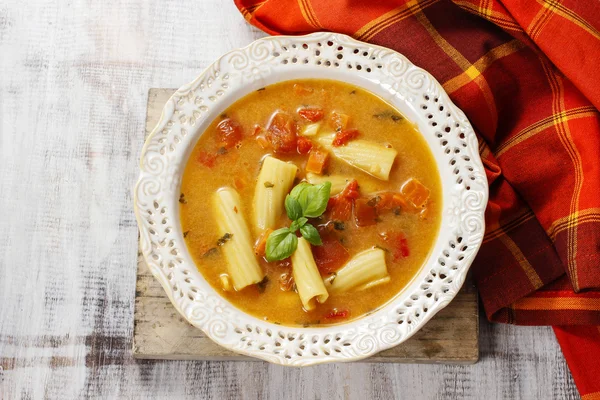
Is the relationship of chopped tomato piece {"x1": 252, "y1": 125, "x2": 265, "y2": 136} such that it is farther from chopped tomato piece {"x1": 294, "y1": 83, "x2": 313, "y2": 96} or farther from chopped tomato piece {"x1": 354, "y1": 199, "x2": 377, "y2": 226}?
chopped tomato piece {"x1": 354, "y1": 199, "x2": 377, "y2": 226}

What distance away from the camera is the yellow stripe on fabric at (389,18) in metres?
3.26

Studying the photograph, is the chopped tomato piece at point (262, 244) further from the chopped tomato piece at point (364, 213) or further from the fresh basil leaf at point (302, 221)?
the chopped tomato piece at point (364, 213)

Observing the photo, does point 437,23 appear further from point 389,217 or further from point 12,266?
point 12,266

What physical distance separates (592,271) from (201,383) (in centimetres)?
200

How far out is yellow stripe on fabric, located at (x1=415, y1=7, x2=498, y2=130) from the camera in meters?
3.21

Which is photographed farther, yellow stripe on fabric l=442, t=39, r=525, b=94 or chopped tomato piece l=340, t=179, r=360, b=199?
yellow stripe on fabric l=442, t=39, r=525, b=94

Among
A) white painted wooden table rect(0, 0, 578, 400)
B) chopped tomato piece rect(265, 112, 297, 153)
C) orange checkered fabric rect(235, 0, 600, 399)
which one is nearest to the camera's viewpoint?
chopped tomato piece rect(265, 112, 297, 153)

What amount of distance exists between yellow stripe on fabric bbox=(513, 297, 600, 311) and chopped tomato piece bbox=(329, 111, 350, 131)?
1.24 metres

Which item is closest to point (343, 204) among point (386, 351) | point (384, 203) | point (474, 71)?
point (384, 203)

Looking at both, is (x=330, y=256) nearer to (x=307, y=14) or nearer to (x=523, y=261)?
(x=523, y=261)

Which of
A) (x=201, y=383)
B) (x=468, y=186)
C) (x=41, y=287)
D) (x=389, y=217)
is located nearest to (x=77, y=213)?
(x=41, y=287)

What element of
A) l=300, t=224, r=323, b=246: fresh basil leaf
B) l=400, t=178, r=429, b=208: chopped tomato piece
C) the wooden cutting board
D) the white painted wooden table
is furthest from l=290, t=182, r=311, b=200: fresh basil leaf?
the white painted wooden table

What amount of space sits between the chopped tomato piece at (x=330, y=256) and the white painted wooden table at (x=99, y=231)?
71cm

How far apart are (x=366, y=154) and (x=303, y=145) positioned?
0.29 meters
